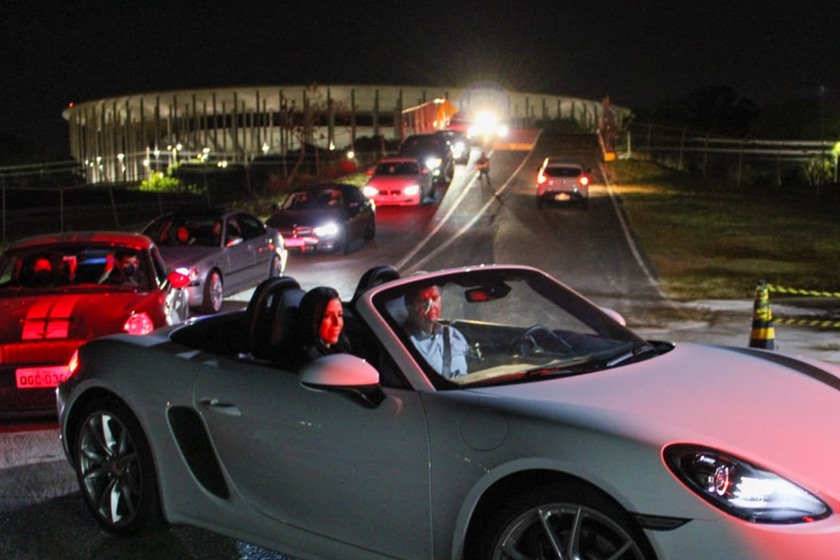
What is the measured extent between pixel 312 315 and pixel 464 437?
1281 mm

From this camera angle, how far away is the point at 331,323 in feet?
16.2

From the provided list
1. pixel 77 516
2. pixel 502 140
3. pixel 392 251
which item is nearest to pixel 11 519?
pixel 77 516

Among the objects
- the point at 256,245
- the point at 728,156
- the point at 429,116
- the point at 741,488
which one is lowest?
the point at 256,245

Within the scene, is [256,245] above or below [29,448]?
above

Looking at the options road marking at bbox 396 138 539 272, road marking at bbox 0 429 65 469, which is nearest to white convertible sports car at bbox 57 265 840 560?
road marking at bbox 0 429 65 469

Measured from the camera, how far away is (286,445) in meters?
4.41

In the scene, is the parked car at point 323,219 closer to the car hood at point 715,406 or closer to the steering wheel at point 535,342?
the steering wheel at point 535,342

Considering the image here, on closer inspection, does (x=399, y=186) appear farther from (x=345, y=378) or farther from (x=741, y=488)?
(x=741, y=488)

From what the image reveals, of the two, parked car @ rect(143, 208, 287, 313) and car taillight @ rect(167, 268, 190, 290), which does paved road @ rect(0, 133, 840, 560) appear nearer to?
parked car @ rect(143, 208, 287, 313)

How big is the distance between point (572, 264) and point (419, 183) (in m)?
12.8

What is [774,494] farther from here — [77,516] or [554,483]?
[77,516]

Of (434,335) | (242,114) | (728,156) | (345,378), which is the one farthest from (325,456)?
(242,114)

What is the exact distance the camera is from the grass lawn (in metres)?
17.6

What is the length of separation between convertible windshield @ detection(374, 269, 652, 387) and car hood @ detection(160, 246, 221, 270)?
28.7 feet
